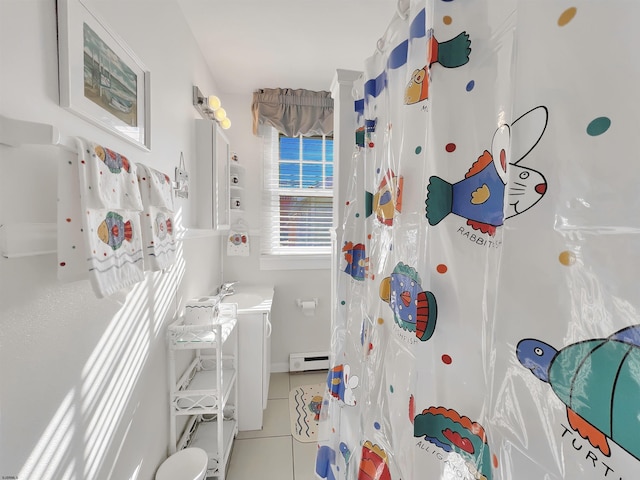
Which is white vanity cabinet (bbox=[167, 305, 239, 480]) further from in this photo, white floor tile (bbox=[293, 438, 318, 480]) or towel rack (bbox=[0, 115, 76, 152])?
towel rack (bbox=[0, 115, 76, 152])

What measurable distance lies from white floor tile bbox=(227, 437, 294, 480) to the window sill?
1.32m

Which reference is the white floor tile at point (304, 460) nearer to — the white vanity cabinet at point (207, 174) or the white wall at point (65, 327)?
the white wall at point (65, 327)

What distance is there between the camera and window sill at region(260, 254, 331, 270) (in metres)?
2.58

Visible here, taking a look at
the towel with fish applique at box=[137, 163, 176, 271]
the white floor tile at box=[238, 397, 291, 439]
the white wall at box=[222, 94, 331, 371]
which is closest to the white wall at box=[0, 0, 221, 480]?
the towel with fish applique at box=[137, 163, 176, 271]

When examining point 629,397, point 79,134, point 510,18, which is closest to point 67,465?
point 79,134

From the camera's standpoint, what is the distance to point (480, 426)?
53 centimetres

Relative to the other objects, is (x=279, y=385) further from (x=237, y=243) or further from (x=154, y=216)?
(x=154, y=216)

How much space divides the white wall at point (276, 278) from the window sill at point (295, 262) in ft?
0.14

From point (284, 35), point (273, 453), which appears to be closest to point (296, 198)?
point (284, 35)

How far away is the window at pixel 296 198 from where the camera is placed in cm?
259

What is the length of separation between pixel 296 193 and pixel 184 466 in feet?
6.73

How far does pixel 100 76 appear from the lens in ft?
2.88

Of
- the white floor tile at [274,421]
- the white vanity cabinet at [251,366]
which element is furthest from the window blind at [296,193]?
the white floor tile at [274,421]

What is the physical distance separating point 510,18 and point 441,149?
0.74 feet
